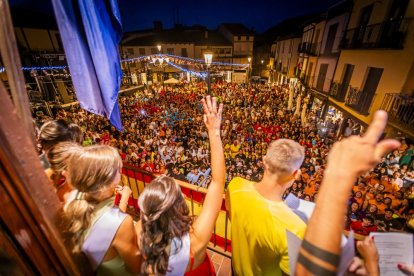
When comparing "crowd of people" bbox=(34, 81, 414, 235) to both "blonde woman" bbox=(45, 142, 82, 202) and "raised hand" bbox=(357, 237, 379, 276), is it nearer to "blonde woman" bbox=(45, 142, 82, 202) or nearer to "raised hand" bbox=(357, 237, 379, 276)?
"raised hand" bbox=(357, 237, 379, 276)

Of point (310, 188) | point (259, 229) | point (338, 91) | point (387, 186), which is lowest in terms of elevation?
point (310, 188)

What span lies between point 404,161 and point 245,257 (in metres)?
9.11

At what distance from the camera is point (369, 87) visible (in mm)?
10828

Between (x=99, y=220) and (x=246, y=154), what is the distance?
8866mm

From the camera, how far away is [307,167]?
8328mm

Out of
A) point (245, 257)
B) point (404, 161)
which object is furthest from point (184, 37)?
point (245, 257)

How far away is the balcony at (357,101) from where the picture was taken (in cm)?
1064

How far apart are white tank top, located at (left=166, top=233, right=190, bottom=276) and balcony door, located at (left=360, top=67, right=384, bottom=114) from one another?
12764 mm

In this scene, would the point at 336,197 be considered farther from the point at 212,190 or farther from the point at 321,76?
the point at 321,76

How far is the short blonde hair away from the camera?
169cm

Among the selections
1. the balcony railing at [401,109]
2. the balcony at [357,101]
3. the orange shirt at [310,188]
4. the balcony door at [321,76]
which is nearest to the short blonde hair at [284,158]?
the orange shirt at [310,188]

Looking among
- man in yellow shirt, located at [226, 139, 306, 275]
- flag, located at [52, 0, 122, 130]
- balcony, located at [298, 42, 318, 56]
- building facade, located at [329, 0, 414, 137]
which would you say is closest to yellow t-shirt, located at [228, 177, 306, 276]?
man in yellow shirt, located at [226, 139, 306, 275]

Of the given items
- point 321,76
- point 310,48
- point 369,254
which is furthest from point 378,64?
point 369,254

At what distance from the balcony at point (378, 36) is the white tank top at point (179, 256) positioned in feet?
39.2
